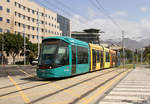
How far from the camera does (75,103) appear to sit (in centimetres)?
745

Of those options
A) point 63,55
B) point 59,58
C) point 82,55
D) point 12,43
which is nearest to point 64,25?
point 12,43

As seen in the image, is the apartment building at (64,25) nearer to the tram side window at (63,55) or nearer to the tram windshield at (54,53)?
the tram side window at (63,55)

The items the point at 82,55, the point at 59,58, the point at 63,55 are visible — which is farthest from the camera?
the point at 82,55

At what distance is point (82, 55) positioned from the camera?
19.2 meters

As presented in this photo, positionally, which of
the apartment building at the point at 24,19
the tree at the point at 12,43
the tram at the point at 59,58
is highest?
the apartment building at the point at 24,19

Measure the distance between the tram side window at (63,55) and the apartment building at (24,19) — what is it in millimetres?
36495

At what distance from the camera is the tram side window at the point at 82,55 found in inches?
720

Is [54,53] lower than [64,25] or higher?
lower

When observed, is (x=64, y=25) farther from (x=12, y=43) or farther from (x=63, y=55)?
(x=63, y=55)

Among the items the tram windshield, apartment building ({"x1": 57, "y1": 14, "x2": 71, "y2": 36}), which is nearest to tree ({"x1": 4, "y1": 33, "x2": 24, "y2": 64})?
the tram windshield

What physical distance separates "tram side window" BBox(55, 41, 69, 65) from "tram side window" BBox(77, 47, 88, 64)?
260cm

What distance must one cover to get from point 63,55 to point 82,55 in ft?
14.1

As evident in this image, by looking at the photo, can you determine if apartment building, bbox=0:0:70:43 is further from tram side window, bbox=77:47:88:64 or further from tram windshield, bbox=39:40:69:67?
tram windshield, bbox=39:40:69:67

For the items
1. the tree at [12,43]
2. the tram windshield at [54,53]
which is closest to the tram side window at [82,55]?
the tram windshield at [54,53]
